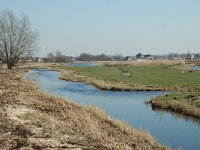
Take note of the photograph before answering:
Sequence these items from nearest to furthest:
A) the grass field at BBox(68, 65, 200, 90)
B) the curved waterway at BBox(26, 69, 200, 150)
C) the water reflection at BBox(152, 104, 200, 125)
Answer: the curved waterway at BBox(26, 69, 200, 150) < the water reflection at BBox(152, 104, 200, 125) < the grass field at BBox(68, 65, 200, 90)

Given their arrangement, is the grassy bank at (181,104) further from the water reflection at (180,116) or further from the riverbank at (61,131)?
the riverbank at (61,131)

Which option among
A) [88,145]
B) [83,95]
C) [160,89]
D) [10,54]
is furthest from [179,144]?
[10,54]

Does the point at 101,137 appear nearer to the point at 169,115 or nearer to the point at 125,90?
the point at 169,115

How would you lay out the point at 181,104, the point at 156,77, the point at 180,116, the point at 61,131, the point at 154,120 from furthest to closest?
the point at 156,77
the point at 181,104
the point at 180,116
the point at 154,120
the point at 61,131

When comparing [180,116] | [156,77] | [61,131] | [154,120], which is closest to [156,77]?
[156,77]

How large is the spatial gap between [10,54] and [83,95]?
1451 inches

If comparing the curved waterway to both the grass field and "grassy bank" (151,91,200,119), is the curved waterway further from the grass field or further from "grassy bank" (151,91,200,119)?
the grass field

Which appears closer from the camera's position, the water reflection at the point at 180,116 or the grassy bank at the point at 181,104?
the water reflection at the point at 180,116

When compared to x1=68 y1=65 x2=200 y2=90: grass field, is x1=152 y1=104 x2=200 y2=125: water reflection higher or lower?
higher

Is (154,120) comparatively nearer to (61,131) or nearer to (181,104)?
(181,104)

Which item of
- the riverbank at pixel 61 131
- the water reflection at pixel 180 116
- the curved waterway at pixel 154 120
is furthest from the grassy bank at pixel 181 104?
the riverbank at pixel 61 131

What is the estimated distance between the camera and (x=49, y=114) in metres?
19.2

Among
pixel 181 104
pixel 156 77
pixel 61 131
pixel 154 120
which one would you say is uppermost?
pixel 61 131

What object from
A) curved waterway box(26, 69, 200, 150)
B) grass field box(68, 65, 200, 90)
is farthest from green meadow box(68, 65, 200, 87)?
curved waterway box(26, 69, 200, 150)
